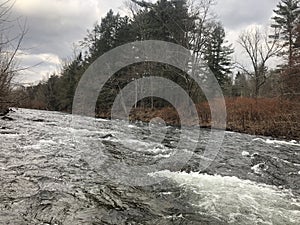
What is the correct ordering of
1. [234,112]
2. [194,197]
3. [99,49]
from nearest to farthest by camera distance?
[194,197], [234,112], [99,49]

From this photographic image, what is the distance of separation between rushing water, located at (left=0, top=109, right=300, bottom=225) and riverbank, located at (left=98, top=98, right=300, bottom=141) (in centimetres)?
835

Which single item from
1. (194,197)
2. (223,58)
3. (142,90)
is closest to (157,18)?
(142,90)

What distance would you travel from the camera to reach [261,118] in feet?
60.8

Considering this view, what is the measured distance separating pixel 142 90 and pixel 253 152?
A: 912 inches

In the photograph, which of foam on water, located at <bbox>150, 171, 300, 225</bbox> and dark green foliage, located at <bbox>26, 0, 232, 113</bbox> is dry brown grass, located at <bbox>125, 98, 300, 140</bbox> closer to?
dark green foliage, located at <bbox>26, 0, 232, 113</bbox>

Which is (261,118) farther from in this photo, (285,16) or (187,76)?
(285,16)

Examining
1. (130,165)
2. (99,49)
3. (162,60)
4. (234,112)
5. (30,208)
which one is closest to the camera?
(30,208)

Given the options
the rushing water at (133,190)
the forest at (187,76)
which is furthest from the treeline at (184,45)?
the rushing water at (133,190)

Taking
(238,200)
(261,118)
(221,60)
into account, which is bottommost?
(238,200)

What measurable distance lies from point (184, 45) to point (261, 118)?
1132cm

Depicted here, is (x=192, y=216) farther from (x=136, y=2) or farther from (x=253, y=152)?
(x=136, y=2)

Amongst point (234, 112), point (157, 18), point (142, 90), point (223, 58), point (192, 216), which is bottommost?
point (192, 216)

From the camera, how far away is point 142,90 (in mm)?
32312

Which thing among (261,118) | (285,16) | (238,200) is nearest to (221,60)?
(285,16)
